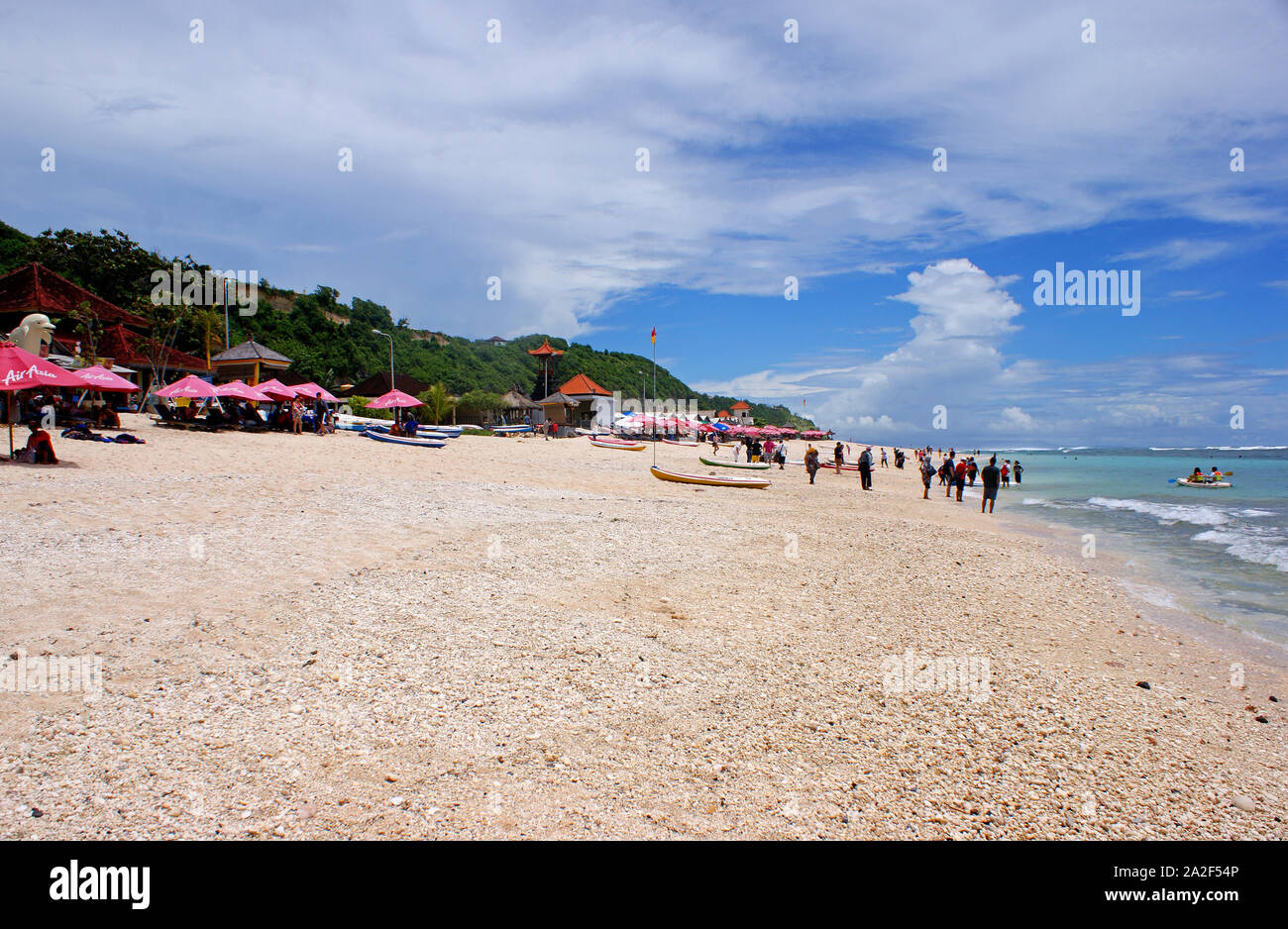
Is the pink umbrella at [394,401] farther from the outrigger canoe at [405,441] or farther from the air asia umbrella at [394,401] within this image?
the outrigger canoe at [405,441]

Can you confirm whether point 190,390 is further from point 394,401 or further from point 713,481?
point 713,481

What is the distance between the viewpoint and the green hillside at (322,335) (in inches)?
1689

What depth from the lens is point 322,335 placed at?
6788 cm

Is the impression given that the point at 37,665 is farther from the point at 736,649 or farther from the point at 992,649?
the point at 992,649

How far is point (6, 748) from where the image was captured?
3805mm

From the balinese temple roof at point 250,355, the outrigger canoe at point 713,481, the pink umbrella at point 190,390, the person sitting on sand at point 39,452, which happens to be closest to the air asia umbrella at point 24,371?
the person sitting on sand at point 39,452

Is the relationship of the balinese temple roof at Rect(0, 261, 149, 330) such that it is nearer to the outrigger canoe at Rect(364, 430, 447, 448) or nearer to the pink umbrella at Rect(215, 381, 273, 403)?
the pink umbrella at Rect(215, 381, 273, 403)

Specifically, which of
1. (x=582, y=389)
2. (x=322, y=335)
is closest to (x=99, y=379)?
(x=582, y=389)

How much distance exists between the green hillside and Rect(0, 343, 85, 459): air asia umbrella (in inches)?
1023

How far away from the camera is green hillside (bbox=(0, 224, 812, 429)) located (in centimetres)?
4291

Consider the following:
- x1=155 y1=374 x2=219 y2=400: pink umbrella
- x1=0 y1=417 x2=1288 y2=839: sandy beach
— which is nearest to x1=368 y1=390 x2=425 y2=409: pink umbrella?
x1=155 y1=374 x2=219 y2=400: pink umbrella
